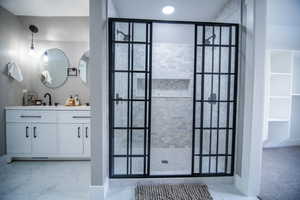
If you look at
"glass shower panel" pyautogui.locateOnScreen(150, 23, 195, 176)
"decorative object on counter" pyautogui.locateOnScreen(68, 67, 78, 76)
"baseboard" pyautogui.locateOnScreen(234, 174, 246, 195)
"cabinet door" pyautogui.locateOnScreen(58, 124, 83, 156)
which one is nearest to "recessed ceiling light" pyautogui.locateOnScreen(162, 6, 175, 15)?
"glass shower panel" pyautogui.locateOnScreen(150, 23, 195, 176)

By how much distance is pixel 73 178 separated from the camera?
2.51 meters

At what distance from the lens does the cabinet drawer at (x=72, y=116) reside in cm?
299

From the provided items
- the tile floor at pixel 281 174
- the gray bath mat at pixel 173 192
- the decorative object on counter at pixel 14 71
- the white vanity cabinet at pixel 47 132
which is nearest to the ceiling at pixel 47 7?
the decorative object on counter at pixel 14 71

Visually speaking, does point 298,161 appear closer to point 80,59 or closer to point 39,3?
point 80,59

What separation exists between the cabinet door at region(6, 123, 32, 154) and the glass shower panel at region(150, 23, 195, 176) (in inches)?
89.4

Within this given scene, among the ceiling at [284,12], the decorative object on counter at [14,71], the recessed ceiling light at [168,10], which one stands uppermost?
the recessed ceiling light at [168,10]

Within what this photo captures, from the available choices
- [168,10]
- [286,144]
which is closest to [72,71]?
[168,10]

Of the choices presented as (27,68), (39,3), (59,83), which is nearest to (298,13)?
(39,3)

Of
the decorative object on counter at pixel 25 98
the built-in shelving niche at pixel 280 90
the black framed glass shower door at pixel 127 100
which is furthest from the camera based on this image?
Result: the decorative object on counter at pixel 25 98

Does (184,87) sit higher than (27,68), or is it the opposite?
(27,68)

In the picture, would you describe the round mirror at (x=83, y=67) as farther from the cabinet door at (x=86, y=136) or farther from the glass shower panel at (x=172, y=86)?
the glass shower panel at (x=172, y=86)

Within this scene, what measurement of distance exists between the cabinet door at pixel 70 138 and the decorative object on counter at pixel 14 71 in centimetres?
117

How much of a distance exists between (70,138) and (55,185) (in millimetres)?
857

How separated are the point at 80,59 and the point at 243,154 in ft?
10.8
